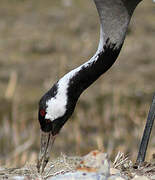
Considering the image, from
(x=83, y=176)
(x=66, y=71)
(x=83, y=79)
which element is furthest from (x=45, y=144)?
(x=66, y=71)

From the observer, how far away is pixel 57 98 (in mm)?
5797

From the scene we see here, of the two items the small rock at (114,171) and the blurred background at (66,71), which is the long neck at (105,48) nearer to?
the small rock at (114,171)

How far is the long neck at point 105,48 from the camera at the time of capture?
5867mm

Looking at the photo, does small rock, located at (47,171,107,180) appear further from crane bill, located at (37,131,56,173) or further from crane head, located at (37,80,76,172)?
crane bill, located at (37,131,56,173)

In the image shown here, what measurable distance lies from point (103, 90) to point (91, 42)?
237 centimetres

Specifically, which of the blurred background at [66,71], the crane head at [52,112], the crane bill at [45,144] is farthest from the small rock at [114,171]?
the blurred background at [66,71]

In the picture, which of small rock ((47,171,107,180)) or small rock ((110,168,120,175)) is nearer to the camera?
small rock ((47,171,107,180))

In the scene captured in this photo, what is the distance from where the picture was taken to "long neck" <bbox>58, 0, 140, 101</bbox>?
587 cm

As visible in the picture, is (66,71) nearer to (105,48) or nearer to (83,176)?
(105,48)

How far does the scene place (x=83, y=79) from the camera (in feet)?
19.3

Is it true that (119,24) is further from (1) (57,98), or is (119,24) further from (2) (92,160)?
(2) (92,160)

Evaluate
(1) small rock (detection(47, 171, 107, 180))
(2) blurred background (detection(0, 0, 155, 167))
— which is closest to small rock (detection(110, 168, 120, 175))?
(1) small rock (detection(47, 171, 107, 180))

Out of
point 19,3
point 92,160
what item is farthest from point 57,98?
point 19,3

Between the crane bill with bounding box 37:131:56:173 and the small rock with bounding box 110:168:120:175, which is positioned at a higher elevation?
the crane bill with bounding box 37:131:56:173
